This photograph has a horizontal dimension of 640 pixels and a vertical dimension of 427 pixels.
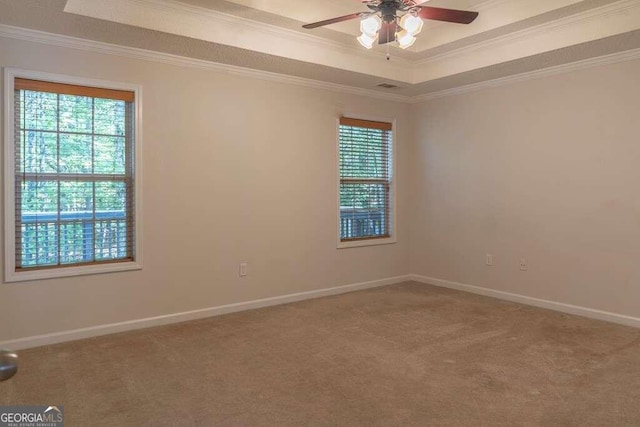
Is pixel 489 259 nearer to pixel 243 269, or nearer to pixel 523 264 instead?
pixel 523 264

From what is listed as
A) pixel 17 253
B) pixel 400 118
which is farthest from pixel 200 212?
pixel 400 118

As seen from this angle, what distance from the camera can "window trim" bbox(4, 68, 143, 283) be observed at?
346cm

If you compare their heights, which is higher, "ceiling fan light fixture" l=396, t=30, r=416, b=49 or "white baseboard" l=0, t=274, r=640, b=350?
"ceiling fan light fixture" l=396, t=30, r=416, b=49

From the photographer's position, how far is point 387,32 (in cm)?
312

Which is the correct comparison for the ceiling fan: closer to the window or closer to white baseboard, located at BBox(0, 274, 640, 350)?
the window

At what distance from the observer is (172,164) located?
4.20m

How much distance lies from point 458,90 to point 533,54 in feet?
4.32

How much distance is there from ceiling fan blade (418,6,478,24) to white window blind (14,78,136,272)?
8.25ft

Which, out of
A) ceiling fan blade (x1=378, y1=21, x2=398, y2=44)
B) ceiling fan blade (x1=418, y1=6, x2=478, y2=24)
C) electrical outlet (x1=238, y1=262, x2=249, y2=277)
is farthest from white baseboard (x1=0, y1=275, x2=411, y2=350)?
ceiling fan blade (x1=418, y1=6, x2=478, y2=24)

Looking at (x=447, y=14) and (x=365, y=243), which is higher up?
(x=447, y=14)

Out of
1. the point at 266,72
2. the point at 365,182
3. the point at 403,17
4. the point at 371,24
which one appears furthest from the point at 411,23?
the point at 365,182

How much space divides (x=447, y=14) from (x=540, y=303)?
3189 millimetres

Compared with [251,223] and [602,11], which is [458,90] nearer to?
[602,11]

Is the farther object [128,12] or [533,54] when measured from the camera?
[533,54]
